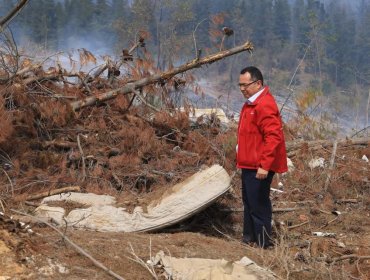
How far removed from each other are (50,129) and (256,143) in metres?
2.79

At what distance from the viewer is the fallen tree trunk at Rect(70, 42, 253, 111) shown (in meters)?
7.03

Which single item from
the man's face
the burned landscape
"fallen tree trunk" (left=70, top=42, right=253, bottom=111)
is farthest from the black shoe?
"fallen tree trunk" (left=70, top=42, right=253, bottom=111)

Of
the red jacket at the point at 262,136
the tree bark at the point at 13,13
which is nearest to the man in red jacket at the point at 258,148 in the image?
the red jacket at the point at 262,136

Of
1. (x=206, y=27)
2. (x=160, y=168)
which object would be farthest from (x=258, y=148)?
(x=206, y=27)

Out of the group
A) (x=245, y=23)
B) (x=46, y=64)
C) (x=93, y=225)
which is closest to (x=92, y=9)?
(x=245, y=23)

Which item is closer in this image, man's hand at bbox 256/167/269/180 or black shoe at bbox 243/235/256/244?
man's hand at bbox 256/167/269/180

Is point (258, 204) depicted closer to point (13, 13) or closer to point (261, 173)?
point (261, 173)

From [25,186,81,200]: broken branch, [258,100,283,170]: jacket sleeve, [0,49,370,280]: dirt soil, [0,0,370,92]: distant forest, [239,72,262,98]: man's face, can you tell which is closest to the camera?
[258,100,283,170]: jacket sleeve

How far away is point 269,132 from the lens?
4.70 m

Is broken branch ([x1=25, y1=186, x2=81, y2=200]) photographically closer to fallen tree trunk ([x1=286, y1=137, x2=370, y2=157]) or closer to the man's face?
the man's face

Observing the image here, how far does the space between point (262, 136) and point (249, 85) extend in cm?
41

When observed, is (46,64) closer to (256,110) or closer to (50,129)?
(50,129)

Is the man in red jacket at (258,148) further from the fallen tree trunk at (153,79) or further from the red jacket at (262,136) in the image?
the fallen tree trunk at (153,79)

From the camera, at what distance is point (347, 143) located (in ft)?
26.5
